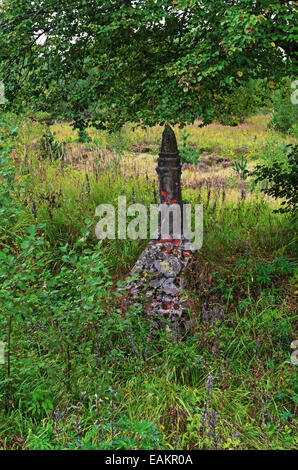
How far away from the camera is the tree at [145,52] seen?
3646mm

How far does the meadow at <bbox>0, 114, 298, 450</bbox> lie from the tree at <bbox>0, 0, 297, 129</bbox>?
0.78 m

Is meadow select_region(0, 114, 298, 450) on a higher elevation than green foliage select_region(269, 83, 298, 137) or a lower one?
lower

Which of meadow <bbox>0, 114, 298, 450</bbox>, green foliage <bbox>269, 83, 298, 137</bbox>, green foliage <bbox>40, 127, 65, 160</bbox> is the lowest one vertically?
meadow <bbox>0, 114, 298, 450</bbox>

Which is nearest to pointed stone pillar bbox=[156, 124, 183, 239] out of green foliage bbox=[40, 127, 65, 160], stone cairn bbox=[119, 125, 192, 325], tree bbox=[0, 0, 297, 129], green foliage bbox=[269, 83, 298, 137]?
stone cairn bbox=[119, 125, 192, 325]

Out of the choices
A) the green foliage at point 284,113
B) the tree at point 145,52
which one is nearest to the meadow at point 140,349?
the tree at point 145,52

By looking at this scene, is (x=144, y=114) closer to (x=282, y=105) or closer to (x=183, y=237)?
(x=183, y=237)

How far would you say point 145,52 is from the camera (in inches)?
175

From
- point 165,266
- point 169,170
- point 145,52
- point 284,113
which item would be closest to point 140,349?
point 165,266

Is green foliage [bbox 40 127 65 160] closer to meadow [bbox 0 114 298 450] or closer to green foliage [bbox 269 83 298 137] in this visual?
meadow [bbox 0 114 298 450]

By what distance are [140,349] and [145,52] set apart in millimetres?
3077

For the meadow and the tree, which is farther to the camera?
the tree

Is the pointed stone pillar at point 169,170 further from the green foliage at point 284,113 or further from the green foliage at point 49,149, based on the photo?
the green foliage at point 284,113

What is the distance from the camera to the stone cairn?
4723 mm

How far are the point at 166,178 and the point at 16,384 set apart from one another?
294 centimetres
